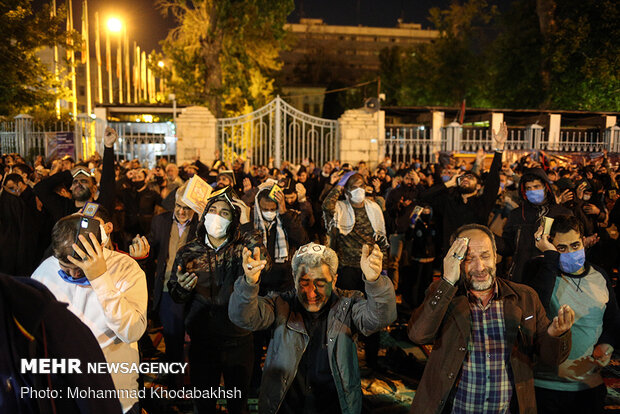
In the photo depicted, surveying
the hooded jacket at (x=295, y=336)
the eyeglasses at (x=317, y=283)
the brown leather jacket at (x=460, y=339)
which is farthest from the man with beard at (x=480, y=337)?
the eyeglasses at (x=317, y=283)

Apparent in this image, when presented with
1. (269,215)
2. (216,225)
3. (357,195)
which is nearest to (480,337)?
(216,225)

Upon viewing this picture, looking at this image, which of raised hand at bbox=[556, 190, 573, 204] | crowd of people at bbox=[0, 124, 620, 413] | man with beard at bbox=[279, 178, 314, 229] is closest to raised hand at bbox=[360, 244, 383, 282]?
crowd of people at bbox=[0, 124, 620, 413]

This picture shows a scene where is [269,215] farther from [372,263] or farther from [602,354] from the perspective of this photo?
[602,354]

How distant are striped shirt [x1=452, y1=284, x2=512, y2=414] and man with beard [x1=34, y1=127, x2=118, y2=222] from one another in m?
4.14

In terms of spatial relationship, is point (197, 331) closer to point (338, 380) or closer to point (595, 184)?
point (338, 380)

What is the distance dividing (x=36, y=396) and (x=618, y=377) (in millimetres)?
5429

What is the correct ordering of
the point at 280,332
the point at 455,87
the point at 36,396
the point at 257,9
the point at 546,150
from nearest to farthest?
the point at 36,396 → the point at 280,332 → the point at 546,150 → the point at 257,9 → the point at 455,87

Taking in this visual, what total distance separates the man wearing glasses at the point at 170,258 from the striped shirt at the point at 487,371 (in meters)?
2.62

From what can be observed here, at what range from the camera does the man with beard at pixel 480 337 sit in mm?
2715

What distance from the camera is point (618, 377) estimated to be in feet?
16.5

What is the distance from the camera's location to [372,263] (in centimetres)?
255

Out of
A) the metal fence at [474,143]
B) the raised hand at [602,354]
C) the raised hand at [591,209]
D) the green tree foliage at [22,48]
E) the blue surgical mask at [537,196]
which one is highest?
the green tree foliage at [22,48]

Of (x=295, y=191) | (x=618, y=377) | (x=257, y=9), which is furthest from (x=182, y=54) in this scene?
(x=618, y=377)

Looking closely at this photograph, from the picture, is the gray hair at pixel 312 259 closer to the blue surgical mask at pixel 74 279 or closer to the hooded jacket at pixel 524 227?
the blue surgical mask at pixel 74 279
